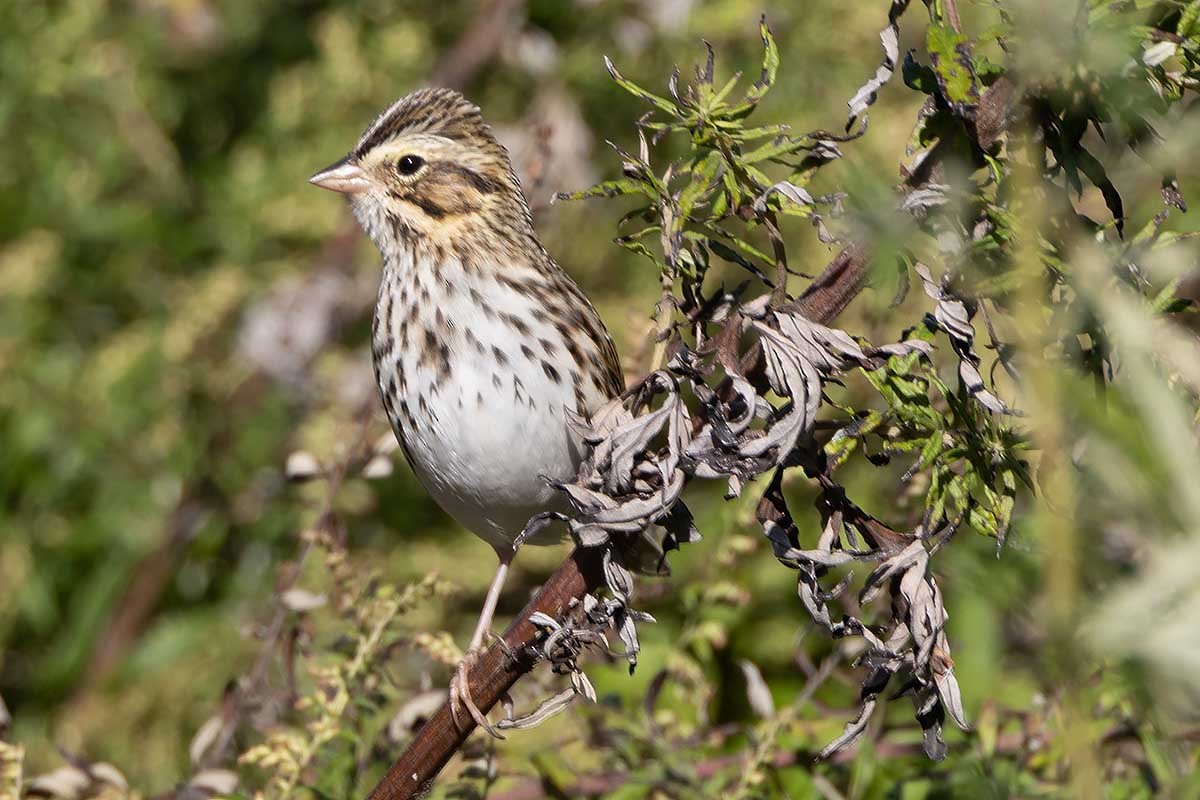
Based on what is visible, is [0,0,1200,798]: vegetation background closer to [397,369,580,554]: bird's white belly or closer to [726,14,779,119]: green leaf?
[397,369,580,554]: bird's white belly

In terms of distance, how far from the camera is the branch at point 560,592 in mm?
1453

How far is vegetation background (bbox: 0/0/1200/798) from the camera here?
351cm

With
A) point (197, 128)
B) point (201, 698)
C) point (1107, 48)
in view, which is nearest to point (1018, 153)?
point (1107, 48)

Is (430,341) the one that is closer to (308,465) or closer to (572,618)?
(308,465)

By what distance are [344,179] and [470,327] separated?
0.43m

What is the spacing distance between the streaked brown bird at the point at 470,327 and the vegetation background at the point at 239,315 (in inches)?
5.5

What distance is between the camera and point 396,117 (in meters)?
2.78

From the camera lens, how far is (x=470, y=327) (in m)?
2.58

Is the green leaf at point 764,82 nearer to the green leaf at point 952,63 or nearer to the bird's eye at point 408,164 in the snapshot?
the green leaf at point 952,63

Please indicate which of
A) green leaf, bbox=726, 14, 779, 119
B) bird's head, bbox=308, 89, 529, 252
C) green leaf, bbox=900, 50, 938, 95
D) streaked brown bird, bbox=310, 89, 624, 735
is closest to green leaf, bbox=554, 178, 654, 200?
green leaf, bbox=726, 14, 779, 119

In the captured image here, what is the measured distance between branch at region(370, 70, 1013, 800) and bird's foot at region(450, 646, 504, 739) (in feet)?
0.04

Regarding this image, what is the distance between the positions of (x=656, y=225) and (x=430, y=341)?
1082mm

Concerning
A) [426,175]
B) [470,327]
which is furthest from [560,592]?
[426,175]

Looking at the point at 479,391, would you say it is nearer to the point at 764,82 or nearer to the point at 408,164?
the point at 408,164
